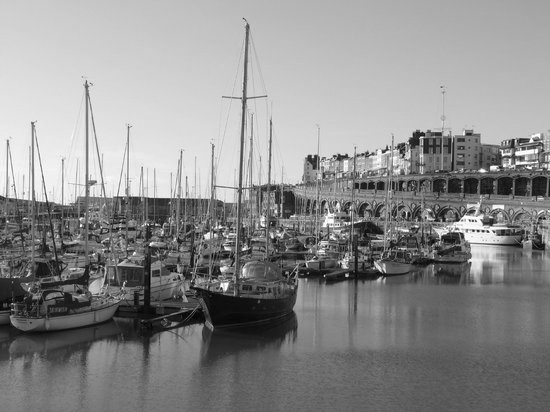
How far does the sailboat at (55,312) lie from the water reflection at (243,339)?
5968 mm

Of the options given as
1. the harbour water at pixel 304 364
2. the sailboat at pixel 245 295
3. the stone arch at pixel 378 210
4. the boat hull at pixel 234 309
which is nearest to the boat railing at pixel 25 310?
the harbour water at pixel 304 364

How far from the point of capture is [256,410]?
22875 millimetres

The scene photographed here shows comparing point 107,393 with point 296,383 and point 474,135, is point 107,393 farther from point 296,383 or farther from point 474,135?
point 474,135

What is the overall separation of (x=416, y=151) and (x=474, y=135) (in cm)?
1771

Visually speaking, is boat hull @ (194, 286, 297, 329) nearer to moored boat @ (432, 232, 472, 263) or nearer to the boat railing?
the boat railing

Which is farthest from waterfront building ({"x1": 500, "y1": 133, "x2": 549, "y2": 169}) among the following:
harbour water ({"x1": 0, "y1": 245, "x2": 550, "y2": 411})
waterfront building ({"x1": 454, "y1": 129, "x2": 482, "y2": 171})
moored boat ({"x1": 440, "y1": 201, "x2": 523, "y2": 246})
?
harbour water ({"x1": 0, "y1": 245, "x2": 550, "y2": 411})

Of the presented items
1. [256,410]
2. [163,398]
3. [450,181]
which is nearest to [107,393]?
[163,398]

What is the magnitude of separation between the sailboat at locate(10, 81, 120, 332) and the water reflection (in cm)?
597

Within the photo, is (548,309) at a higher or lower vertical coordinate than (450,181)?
lower

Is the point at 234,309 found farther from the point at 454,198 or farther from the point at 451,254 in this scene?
the point at 454,198

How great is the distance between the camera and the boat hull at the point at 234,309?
32906mm

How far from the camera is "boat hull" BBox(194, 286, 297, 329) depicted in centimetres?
3291

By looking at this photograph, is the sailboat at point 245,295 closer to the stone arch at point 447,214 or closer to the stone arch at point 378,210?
the stone arch at point 447,214

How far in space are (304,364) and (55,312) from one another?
41.9 feet
